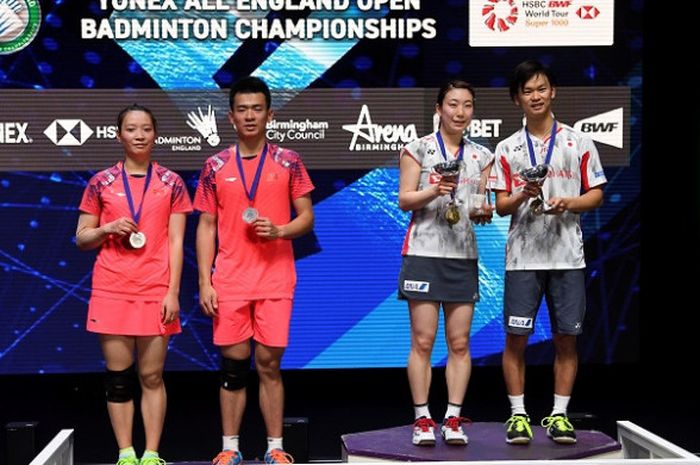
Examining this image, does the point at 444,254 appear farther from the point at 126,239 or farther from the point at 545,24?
the point at 545,24

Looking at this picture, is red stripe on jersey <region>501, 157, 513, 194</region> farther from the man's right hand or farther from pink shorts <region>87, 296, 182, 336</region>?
pink shorts <region>87, 296, 182, 336</region>

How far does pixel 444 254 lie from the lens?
443 cm

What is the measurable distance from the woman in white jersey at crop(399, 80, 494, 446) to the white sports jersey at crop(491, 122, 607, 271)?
13cm

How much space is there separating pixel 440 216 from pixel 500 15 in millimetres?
1956

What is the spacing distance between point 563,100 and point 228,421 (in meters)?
2.80

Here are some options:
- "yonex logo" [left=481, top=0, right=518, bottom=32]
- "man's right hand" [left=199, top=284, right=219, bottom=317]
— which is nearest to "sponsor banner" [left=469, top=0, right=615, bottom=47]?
"yonex logo" [left=481, top=0, right=518, bottom=32]

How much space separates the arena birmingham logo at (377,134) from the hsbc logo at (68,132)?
4.67ft

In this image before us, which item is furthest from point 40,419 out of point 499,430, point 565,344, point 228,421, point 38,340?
point 565,344

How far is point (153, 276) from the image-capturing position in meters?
4.25

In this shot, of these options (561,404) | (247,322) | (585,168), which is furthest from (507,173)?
(247,322)

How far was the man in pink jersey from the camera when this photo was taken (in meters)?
4.27

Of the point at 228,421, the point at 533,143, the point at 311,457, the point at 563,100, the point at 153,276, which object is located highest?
the point at 563,100

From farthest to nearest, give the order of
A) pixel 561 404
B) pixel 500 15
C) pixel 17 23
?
1. pixel 500 15
2. pixel 17 23
3. pixel 561 404

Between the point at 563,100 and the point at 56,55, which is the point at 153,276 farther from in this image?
the point at 563,100
